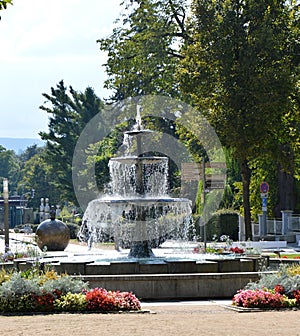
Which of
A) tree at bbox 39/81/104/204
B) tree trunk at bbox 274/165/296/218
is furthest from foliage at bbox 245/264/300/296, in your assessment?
tree at bbox 39/81/104/204

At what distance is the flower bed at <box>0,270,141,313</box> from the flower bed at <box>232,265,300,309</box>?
1966mm

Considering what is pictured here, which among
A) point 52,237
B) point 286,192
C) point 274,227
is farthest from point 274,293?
point 286,192

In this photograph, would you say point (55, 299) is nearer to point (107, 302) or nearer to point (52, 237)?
point (107, 302)

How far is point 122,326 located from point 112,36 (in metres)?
38.5

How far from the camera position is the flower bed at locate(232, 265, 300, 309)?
16.5 metres

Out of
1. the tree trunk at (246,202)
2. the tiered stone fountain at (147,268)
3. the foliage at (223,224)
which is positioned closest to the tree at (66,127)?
the foliage at (223,224)

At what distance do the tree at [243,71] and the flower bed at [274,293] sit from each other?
2235 cm

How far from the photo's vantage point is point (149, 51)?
160 ft

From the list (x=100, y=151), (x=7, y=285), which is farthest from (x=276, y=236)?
(x=100, y=151)

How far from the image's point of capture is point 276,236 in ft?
152

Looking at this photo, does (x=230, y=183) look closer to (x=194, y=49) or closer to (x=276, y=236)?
(x=276, y=236)

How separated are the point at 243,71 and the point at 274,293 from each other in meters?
24.9

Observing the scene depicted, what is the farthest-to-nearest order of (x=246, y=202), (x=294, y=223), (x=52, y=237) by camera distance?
(x=294, y=223)
(x=246, y=202)
(x=52, y=237)

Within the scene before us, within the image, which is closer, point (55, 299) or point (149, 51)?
point (55, 299)
